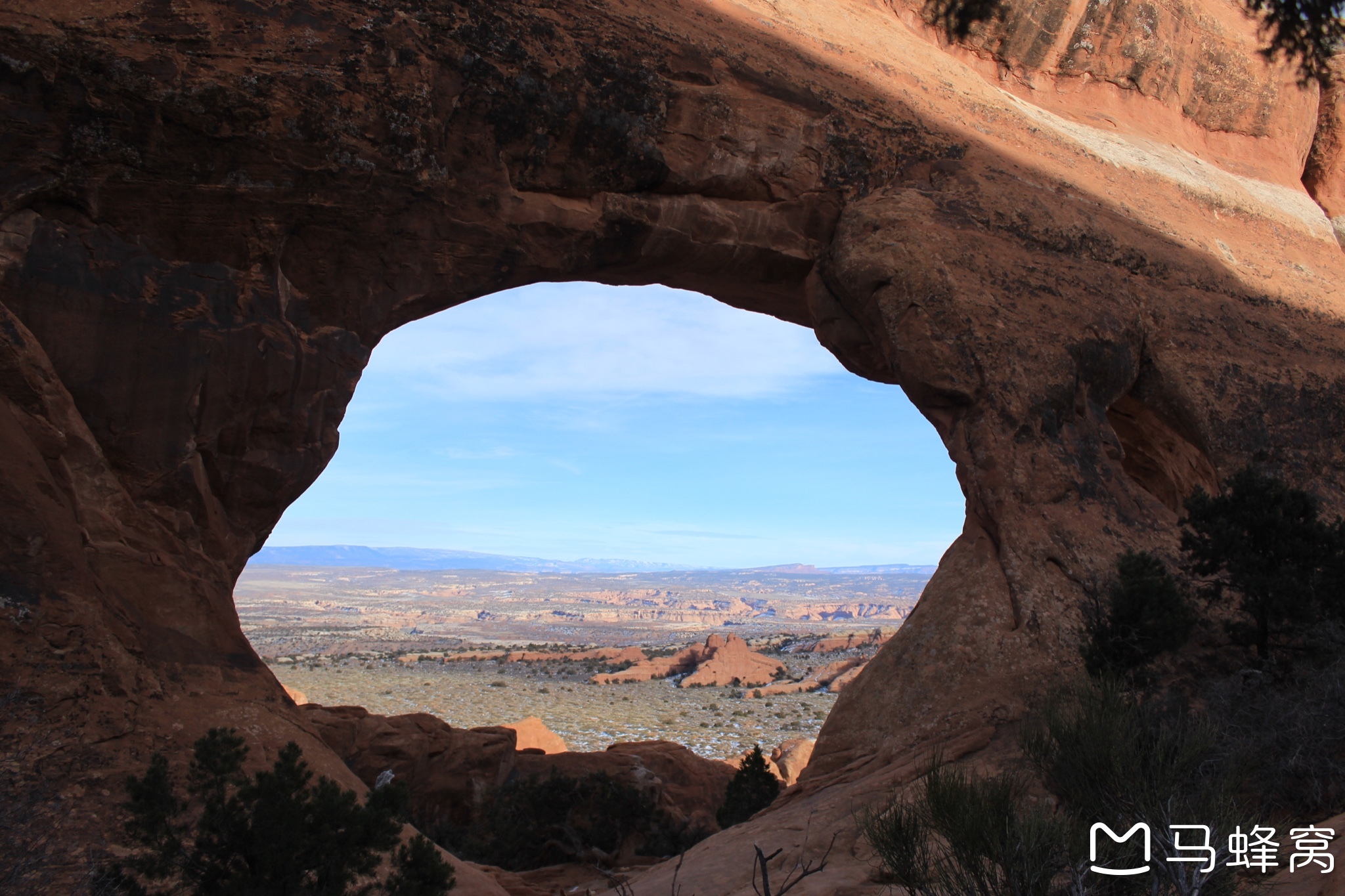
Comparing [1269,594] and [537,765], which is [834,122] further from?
[537,765]

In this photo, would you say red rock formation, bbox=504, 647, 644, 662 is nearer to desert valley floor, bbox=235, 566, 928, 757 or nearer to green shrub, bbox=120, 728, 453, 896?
desert valley floor, bbox=235, 566, 928, 757

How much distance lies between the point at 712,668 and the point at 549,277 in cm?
3252

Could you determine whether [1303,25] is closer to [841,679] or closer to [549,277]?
[549,277]

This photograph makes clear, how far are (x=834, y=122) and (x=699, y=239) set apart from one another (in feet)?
10.1

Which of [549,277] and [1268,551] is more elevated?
[549,277]

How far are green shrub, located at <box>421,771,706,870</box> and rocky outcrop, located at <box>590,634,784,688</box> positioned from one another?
2527cm

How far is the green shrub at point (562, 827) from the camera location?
44.1 feet

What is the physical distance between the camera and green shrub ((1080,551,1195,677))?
9.29 metres

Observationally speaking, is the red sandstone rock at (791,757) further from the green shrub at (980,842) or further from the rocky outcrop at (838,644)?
the rocky outcrop at (838,644)

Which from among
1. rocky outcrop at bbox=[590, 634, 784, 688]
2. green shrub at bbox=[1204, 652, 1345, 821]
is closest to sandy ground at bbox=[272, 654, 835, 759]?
rocky outcrop at bbox=[590, 634, 784, 688]

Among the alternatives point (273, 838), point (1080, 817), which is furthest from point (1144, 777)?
point (273, 838)

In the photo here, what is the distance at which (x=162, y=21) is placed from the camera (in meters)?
9.65

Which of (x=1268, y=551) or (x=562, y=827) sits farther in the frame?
(x=562, y=827)

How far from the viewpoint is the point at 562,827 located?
13695mm
